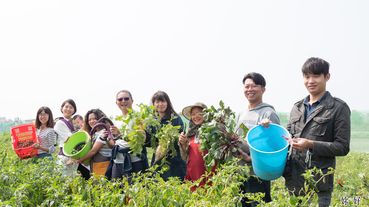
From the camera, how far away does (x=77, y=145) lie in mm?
4273

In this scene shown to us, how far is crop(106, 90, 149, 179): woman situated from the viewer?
3811mm

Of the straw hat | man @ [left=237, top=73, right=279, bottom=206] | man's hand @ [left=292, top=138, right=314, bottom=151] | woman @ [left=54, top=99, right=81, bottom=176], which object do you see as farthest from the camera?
woman @ [left=54, top=99, right=81, bottom=176]

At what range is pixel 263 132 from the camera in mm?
2932

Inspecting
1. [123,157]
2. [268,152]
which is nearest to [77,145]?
[123,157]

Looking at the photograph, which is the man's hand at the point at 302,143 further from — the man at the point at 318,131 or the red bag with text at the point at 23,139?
the red bag with text at the point at 23,139

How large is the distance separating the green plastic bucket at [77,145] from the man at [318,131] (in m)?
2.12

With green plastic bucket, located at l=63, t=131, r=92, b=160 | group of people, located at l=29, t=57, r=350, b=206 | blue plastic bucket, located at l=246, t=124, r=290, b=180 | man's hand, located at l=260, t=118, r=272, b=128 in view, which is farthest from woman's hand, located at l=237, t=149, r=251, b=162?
green plastic bucket, located at l=63, t=131, r=92, b=160

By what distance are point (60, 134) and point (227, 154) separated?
275cm

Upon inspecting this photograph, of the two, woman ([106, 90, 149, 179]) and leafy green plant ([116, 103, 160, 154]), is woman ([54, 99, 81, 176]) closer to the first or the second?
woman ([106, 90, 149, 179])

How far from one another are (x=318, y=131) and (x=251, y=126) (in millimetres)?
692

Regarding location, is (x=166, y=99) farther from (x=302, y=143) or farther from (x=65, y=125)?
(x=65, y=125)

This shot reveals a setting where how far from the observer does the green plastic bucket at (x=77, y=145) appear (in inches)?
160

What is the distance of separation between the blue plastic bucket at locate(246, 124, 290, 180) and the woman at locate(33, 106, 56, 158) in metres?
3.19

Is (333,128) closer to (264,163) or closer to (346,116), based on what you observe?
(346,116)
